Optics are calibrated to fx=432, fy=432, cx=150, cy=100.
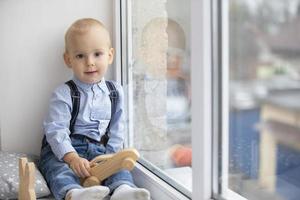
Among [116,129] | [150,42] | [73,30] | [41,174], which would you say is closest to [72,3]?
[73,30]

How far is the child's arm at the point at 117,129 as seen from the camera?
4.78 feet

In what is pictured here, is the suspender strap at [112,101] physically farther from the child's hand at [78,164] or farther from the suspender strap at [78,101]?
the child's hand at [78,164]

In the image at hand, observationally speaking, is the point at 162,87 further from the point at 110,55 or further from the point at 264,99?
the point at 264,99

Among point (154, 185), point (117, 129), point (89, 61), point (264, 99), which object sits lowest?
point (154, 185)

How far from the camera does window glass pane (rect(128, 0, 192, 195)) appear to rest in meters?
1.28

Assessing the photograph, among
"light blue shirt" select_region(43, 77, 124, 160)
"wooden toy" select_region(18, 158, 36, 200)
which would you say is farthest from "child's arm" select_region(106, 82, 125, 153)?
"wooden toy" select_region(18, 158, 36, 200)

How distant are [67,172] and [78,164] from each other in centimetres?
4

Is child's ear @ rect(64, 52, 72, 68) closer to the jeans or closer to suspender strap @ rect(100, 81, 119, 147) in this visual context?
suspender strap @ rect(100, 81, 119, 147)

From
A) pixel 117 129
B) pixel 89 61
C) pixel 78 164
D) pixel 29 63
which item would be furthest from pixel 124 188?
pixel 29 63

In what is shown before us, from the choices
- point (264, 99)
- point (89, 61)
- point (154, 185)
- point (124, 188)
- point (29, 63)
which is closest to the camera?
point (264, 99)

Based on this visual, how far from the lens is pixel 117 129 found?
1.49 m

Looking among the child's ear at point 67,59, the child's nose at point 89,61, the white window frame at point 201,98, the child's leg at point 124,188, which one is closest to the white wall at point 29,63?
the child's ear at point 67,59

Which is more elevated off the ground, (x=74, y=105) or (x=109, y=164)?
(x=74, y=105)

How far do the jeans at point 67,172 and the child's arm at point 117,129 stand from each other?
0.11ft
